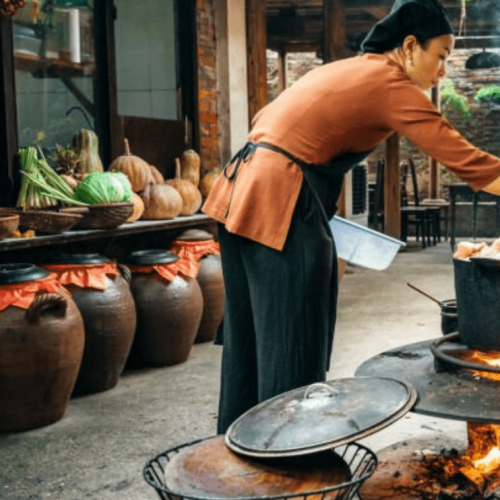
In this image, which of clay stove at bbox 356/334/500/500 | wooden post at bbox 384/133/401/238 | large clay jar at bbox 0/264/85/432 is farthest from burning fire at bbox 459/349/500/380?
wooden post at bbox 384/133/401/238

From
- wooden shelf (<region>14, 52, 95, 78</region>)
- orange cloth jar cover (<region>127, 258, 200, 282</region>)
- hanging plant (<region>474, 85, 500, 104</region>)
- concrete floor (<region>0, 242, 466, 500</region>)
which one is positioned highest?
hanging plant (<region>474, 85, 500, 104</region>)

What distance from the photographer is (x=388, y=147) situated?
489 inches

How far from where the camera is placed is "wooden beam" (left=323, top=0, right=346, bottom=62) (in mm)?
11016

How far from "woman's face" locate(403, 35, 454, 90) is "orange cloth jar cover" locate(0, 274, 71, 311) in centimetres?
252

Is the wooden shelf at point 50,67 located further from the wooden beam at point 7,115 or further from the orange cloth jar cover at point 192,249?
the orange cloth jar cover at point 192,249

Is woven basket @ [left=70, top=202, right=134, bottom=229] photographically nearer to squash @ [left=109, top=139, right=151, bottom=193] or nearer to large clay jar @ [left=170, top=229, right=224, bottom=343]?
squash @ [left=109, top=139, right=151, bottom=193]

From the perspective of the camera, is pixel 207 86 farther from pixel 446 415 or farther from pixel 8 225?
pixel 446 415

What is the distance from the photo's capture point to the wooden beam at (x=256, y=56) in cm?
864

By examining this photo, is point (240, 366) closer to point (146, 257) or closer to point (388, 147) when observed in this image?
point (146, 257)

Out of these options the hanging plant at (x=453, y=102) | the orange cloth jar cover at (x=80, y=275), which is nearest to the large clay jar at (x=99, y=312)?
the orange cloth jar cover at (x=80, y=275)

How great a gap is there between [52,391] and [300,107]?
95.5 inches

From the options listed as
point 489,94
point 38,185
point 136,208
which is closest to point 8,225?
point 38,185

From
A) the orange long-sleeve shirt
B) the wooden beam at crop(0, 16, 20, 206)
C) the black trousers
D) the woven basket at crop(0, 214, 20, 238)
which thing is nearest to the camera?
the orange long-sleeve shirt

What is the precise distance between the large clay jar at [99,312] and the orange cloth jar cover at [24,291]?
0.41 meters
